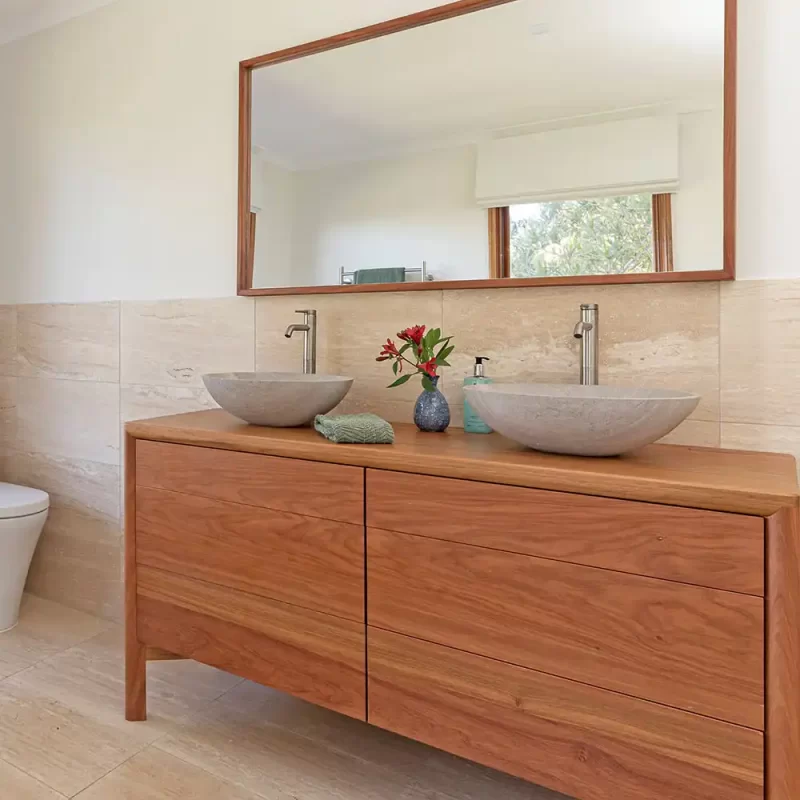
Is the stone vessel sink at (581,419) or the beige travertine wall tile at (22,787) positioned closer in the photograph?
the stone vessel sink at (581,419)

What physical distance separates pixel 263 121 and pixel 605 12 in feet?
3.29

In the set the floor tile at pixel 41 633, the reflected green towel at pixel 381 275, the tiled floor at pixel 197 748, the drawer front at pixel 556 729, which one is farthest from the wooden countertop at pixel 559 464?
the floor tile at pixel 41 633

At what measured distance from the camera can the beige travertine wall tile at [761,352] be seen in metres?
1.30

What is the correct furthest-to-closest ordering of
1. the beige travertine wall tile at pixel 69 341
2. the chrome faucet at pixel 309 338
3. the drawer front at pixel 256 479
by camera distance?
1. the beige travertine wall tile at pixel 69 341
2. the chrome faucet at pixel 309 338
3. the drawer front at pixel 256 479

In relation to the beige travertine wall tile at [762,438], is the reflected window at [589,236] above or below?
above

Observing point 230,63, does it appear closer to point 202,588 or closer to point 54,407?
point 54,407

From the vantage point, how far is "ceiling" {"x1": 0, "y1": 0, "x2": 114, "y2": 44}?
2240mm

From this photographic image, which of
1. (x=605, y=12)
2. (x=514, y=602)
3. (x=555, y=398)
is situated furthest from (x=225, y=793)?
(x=605, y=12)

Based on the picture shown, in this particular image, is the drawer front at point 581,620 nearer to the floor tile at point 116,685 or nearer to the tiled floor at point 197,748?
the tiled floor at point 197,748

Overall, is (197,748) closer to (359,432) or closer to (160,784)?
(160,784)

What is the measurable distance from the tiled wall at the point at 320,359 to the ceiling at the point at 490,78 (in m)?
0.43

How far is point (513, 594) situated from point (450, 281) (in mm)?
839

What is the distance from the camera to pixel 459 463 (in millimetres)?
1156

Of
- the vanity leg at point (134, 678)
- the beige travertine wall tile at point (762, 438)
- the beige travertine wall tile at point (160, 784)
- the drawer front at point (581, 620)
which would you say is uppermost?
the beige travertine wall tile at point (762, 438)
